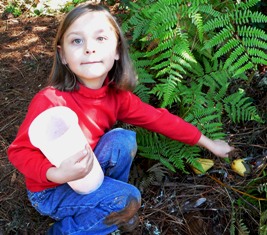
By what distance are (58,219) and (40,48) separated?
87.8 inches

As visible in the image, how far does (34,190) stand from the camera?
245 centimetres

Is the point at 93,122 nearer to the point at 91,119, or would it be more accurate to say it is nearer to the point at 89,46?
the point at 91,119

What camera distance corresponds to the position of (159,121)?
2.70 metres

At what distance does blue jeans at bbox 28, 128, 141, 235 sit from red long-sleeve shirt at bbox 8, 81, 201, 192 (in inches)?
3.4

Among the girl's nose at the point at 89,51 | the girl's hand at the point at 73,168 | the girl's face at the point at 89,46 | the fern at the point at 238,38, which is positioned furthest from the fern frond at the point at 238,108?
the girl's hand at the point at 73,168

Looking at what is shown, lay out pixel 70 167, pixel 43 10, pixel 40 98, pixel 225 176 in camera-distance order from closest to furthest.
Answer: pixel 70 167 < pixel 40 98 < pixel 225 176 < pixel 43 10

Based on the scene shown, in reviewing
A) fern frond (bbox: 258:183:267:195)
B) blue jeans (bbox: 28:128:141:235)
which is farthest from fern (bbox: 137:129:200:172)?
fern frond (bbox: 258:183:267:195)

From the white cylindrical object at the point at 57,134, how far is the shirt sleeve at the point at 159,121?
2.11ft

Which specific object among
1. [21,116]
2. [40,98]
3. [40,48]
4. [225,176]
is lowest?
[225,176]

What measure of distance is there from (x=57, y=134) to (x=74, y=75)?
1.67 ft

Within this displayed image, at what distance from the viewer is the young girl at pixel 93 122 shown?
225 cm

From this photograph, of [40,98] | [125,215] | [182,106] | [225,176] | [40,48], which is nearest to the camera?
[40,98]

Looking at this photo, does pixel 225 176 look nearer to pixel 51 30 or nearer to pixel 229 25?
pixel 229 25

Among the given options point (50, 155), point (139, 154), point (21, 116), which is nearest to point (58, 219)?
point (50, 155)
